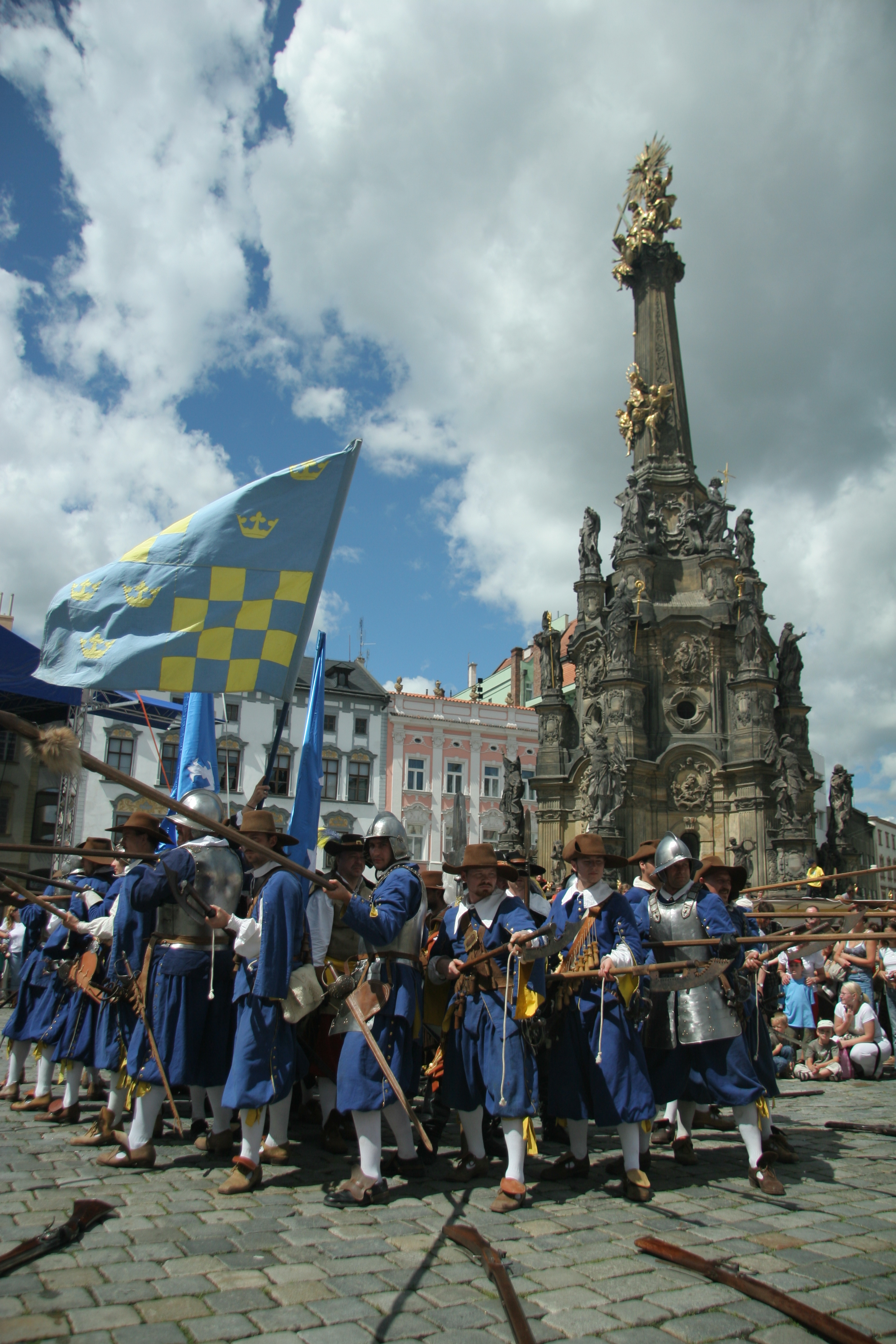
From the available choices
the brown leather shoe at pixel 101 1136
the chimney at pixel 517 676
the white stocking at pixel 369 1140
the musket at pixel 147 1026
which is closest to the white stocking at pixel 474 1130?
the white stocking at pixel 369 1140

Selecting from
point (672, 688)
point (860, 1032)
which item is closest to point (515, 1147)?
point (860, 1032)

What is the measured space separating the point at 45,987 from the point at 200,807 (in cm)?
347

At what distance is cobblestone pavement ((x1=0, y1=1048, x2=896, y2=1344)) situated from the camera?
3.40m

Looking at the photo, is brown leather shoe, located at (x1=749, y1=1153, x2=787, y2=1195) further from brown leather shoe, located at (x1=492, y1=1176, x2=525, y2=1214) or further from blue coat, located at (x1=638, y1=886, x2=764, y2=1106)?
brown leather shoe, located at (x1=492, y1=1176, x2=525, y2=1214)

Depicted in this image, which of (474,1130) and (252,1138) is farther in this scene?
(474,1130)

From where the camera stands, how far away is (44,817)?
1446 inches

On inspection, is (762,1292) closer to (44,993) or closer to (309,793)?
(309,793)

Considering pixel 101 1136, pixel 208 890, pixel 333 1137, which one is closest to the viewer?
pixel 208 890

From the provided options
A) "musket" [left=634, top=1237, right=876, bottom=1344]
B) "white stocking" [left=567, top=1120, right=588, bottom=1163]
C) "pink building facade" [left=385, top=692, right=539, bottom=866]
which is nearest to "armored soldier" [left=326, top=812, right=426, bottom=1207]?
"white stocking" [left=567, top=1120, right=588, bottom=1163]

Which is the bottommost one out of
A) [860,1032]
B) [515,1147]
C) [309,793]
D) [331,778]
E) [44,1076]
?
[44,1076]

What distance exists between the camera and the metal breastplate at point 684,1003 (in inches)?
232

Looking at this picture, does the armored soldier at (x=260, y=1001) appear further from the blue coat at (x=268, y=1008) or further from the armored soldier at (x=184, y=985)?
the armored soldier at (x=184, y=985)

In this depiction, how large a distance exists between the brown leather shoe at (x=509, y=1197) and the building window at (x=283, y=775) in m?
34.8

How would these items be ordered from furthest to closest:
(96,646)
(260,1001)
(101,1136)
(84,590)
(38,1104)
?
1. (38,1104)
2. (84,590)
3. (96,646)
4. (101,1136)
5. (260,1001)
